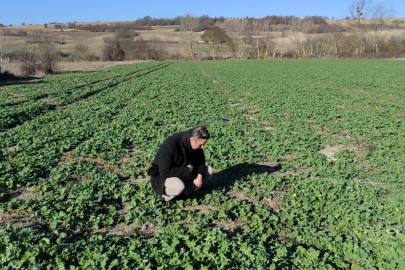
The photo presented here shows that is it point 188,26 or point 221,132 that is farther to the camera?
point 188,26

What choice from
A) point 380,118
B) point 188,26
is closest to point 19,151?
point 380,118

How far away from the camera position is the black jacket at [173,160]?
5.80m

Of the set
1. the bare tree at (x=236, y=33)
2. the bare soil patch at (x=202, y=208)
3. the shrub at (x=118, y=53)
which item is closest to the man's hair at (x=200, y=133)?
the bare soil patch at (x=202, y=208)

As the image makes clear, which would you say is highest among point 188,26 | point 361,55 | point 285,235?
point 188,26

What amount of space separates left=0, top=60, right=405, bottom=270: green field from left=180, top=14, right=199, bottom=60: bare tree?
70479mm

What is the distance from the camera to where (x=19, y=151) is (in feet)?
29.8

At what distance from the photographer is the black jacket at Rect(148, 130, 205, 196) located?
580 cm

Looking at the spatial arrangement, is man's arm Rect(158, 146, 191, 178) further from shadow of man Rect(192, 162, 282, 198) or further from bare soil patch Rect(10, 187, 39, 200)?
bare soil patch Rect(10, 187, 39, 200)

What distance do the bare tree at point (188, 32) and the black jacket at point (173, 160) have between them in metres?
75.9

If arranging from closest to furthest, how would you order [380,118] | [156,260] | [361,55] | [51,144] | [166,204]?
[156,260] → [166,204] → [51,144] → [380,118] → [361,55]

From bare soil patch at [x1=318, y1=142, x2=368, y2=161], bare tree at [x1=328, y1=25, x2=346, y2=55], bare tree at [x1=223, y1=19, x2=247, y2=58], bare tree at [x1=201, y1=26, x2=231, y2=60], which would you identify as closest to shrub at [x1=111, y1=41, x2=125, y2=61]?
bare tree at [x1=201, y1=26, x2=231, y2=60]

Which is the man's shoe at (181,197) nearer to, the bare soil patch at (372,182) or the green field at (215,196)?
the green field at (215,196)

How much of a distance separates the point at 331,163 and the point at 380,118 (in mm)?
6473

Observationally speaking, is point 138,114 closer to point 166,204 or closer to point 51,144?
point 51,144
